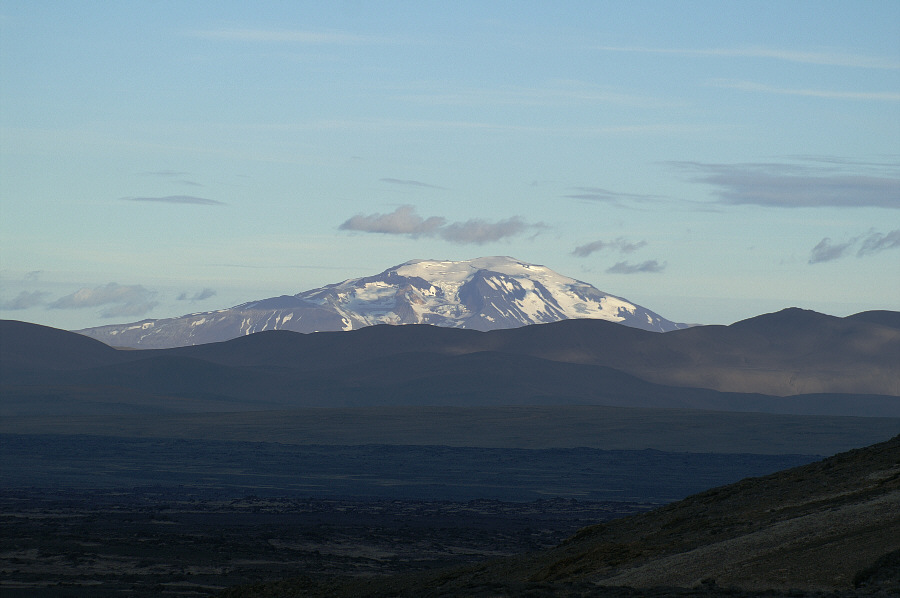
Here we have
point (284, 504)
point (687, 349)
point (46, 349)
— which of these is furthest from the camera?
point (687, 349)

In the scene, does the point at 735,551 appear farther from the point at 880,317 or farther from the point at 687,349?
the point at 880,317

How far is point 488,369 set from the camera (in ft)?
479

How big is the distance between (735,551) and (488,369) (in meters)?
129

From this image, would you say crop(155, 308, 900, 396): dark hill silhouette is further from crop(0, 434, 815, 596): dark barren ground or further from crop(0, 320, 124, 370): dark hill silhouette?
crop(0, 434, 815, 596): dark barren ground

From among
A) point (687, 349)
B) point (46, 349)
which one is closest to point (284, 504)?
point (46, 349)

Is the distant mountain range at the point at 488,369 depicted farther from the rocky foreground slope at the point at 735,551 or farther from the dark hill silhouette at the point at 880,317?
the rocky foreground slope at the point at 735,551

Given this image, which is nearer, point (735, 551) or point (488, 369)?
point (735, 551)

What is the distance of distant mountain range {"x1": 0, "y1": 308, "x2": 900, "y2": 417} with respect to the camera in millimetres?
133250

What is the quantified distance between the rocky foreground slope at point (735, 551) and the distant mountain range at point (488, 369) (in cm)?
9291

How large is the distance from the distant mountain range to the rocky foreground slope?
3658 inches

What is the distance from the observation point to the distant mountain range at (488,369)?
133250 mm

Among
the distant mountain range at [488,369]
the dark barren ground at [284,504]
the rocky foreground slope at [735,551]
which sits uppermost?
the distant mountain range at [488,369]

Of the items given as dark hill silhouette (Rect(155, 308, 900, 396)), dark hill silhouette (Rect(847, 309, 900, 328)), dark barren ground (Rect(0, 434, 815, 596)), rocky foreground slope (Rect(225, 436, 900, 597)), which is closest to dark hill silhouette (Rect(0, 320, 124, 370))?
dark hill silhouette (Rect(155, 308, 900, 396))

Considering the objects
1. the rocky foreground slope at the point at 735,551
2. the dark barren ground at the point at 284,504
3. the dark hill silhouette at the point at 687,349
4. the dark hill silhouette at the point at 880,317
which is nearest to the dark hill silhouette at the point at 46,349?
the dark hill silhouette at the point at 687,349
